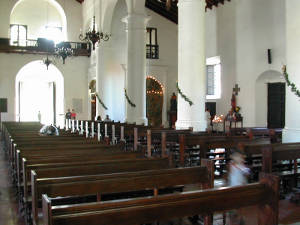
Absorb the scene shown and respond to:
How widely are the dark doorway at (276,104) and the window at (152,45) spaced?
353 inches

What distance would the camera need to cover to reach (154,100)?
21422mm

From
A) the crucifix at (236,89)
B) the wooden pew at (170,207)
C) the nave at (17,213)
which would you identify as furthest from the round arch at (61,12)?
the wooden pew at (170,207)

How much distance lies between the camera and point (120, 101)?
2112cm

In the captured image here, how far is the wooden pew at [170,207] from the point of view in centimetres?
190

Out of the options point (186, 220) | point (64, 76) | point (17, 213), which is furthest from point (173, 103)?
point (186, 220)

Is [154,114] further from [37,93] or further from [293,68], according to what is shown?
[293,68]

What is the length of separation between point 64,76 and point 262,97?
13562 mm

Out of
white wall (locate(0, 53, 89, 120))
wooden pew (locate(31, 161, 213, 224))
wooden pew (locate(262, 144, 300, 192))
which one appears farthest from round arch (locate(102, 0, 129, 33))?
wooden pew (locate(31, 161, 213, 224))

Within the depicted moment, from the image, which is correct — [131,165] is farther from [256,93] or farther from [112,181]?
[256,93]

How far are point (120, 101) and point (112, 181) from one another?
18.5 metres

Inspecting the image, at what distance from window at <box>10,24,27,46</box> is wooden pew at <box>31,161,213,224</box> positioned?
71.9 ft

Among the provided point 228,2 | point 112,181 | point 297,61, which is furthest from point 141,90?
point 112,181

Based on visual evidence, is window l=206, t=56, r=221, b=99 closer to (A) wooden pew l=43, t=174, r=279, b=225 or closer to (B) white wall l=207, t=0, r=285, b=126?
(B) white wall l=207, t=0, r=285, b=126

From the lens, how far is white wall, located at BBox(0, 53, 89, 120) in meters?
21.6
